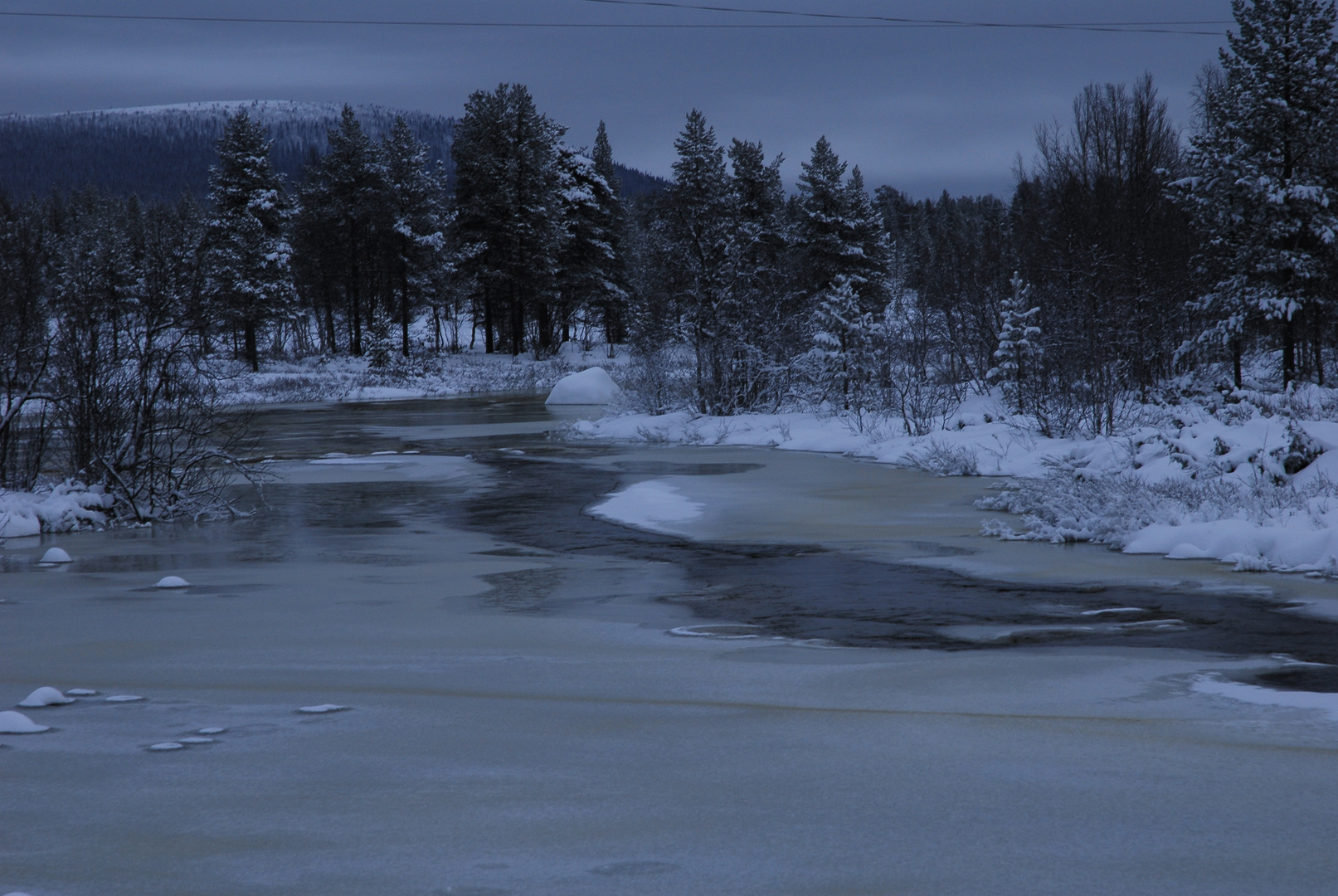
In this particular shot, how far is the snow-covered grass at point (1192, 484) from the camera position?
9.55 m

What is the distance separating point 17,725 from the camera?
16.6 feet

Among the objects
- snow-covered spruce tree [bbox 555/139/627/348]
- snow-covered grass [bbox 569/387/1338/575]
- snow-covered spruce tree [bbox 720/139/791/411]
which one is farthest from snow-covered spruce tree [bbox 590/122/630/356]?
snow-covered grass [bbox 569/387/1338/575]

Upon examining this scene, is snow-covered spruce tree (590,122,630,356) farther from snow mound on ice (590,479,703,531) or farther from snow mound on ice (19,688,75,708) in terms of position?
snow mound on ice (19,688,75,708)

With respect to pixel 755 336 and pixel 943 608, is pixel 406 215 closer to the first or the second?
pixel 755 336

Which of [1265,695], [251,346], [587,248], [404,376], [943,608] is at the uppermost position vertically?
[587,248]

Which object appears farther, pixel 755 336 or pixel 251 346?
pixel 251 346

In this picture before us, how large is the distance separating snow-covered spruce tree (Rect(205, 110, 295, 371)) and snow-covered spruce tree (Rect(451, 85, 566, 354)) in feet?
30.0

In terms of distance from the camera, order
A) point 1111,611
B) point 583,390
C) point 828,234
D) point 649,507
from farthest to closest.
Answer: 1. point 828,234
2. point 583,390
3. point 649,507
4. point 1111,611

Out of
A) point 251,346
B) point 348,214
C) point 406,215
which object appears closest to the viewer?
point 251,346

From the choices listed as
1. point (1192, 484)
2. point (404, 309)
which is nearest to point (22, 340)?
point (1192, 484)

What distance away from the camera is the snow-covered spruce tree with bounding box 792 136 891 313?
5181 cm

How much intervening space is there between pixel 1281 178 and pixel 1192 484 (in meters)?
20.0

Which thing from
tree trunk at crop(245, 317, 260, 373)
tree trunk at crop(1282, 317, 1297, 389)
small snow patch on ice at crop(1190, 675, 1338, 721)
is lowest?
small snow patch on ice at crop(1190, 675, 1338, 721)

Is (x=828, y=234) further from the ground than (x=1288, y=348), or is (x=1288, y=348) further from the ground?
(x=828, y=234)
